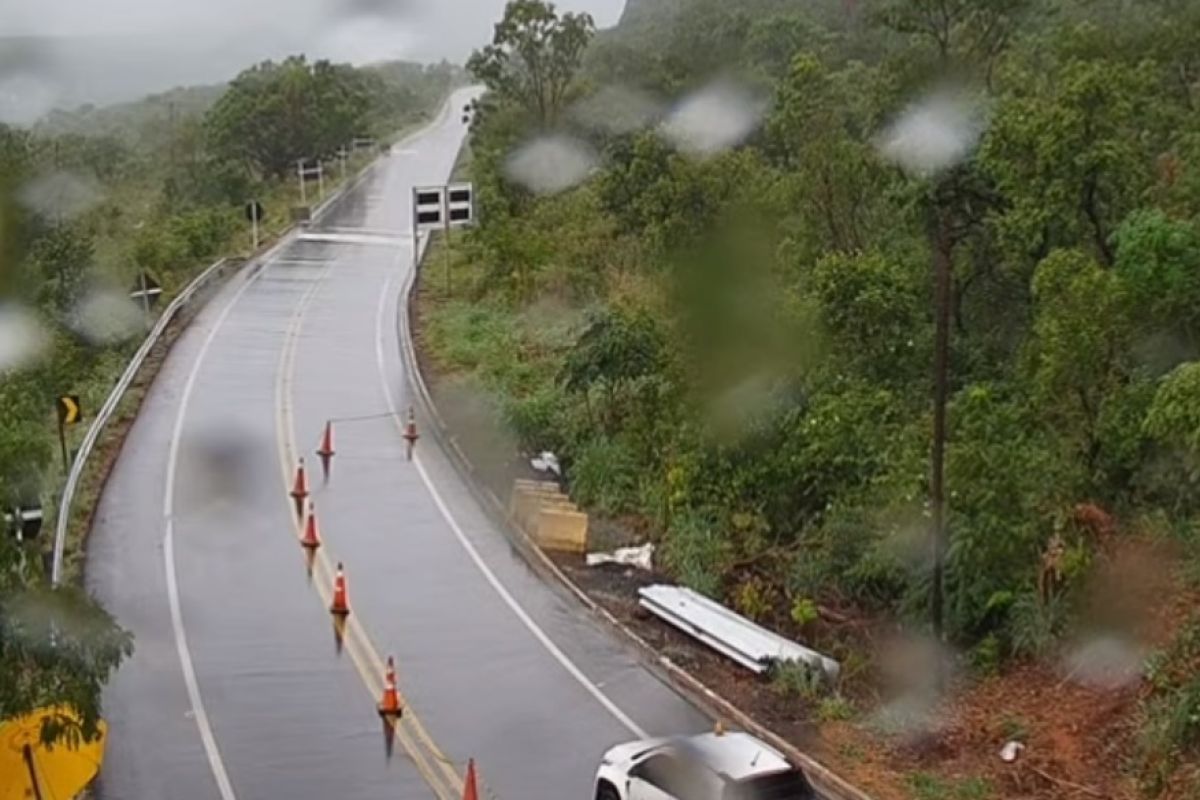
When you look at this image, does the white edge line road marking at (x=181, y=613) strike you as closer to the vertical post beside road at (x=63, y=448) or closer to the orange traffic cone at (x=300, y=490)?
the vertical post beside road at (x=63, y=448)

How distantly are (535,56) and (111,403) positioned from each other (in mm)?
20054

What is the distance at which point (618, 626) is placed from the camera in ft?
52.5

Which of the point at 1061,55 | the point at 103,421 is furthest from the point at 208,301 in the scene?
the point at 1061,55

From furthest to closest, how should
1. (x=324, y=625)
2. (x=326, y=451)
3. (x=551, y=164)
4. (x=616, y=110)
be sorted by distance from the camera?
(x=616, y=110)
(x=551, y=164)
(x=326, y=451)
(x=324, y=625)

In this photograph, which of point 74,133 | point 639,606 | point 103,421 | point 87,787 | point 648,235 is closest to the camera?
point 87,787

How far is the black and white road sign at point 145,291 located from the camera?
26967mm

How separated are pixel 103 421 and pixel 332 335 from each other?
742cm

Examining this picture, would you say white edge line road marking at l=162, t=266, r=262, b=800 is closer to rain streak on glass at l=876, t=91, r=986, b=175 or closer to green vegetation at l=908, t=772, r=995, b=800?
green vegetation at l=908, t=772, r=995, b=800

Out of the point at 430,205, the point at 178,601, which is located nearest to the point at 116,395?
the point at 178,601

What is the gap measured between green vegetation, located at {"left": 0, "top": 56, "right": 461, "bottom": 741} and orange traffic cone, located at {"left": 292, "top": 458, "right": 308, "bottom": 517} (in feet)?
7.42

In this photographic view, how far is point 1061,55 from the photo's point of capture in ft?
75.8

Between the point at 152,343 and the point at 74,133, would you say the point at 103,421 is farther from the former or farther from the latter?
the point at 74,133

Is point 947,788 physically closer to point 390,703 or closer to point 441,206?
point 390,703

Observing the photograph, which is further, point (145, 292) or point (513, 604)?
point (145, 292)
